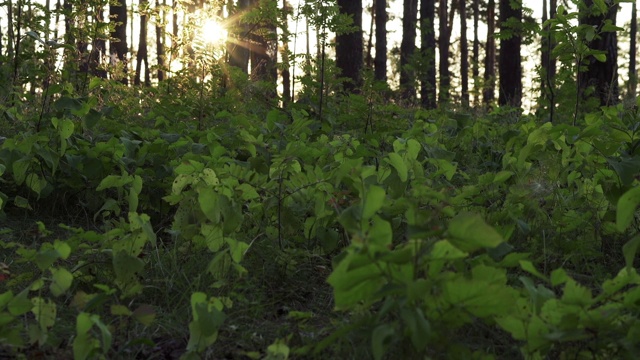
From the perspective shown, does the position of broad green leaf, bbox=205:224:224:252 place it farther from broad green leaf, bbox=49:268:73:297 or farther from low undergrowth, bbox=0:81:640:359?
broad green leaf, bbox=49:268:73:297

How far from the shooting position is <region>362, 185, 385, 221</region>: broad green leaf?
1453mm

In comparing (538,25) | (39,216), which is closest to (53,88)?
(39,216)

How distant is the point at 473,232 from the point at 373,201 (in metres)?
0.23

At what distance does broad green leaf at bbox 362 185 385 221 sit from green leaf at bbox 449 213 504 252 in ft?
0.55

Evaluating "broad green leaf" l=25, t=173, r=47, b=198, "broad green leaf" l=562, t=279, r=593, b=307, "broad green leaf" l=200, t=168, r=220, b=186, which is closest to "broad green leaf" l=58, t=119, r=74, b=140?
"broad green leaf" l=25, t=173, r=47, b=198

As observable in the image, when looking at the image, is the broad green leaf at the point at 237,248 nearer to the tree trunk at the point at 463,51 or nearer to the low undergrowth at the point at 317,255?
the low undergrowth at the point at 317,255

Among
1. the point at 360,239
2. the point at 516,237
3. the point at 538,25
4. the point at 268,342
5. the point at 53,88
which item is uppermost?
the point at 538,25

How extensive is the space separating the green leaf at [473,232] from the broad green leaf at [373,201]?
0.55 feet

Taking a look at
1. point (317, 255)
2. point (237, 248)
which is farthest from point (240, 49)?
point (237, 248)

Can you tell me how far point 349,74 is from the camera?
958cm

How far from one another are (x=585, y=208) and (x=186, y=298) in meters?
1.65

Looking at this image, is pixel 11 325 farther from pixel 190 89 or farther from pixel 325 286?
pixel 190 89

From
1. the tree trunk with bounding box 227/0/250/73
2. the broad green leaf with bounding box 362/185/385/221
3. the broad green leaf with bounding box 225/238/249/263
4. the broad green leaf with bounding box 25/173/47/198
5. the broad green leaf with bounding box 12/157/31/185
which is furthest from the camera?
the tree trunk with bounding box 227/0/250/73

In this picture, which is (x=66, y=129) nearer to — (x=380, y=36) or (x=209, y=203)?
(x=209, y=203)
